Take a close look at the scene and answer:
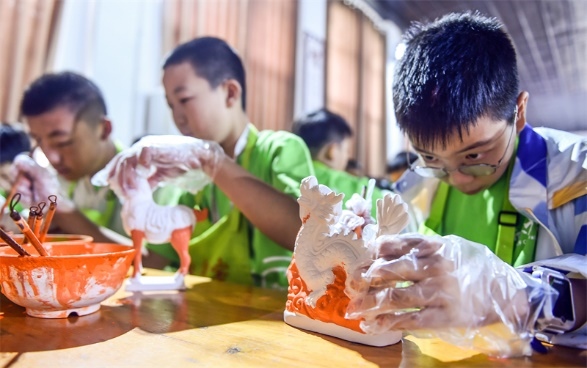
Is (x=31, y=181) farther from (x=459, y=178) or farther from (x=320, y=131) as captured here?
(x=320, y=131)

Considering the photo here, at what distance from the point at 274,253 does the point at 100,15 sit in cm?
181

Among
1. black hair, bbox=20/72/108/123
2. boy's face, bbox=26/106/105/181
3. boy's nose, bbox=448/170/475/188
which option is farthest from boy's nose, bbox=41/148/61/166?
boy's nose, bbox=448/170/475/188

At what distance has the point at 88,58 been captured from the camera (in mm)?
2430

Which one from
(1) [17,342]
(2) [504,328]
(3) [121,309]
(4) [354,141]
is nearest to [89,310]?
(3) [121,309]

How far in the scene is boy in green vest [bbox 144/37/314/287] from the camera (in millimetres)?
1242

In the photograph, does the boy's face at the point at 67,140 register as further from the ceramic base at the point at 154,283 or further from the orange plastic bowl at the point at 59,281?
the orange plastic bowl at the point at 59,281

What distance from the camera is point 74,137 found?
1.75 meters

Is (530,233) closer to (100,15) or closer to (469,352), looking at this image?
(469,352)

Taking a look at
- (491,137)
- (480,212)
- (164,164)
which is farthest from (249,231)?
→ (491,137)

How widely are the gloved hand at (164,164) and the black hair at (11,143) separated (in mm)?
1044

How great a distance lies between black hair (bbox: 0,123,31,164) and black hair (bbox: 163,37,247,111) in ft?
2.57

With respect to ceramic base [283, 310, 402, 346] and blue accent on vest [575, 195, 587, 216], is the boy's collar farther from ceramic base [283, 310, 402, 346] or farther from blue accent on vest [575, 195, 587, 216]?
blue accent on vest [575, 195, 587, 216]

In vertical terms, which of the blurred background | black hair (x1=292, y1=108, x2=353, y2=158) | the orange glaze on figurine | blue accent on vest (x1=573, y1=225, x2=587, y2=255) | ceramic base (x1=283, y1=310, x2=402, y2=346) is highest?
the blurred background

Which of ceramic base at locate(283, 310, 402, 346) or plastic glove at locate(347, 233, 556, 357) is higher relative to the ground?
plastic glove at locate(347, 233, 556, 357)
